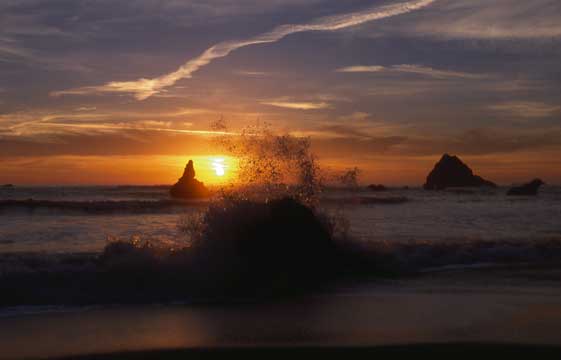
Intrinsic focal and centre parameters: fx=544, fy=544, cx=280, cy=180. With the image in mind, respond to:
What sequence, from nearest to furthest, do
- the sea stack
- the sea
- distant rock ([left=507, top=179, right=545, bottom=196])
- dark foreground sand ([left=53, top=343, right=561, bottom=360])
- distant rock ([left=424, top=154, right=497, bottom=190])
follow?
dark foreground sand ([left=53, top=343, right=561, bottom=360])
the sea
the sea stack
distant rock ([left=507, top=179, right=545, bottom=196])
distant rock ([left=424, top=154, right=497, bottom=190])

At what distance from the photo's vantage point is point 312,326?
720 cm

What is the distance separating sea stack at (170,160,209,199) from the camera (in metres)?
45.0

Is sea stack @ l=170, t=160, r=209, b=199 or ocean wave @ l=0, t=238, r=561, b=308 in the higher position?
sea stack @ l=170, t=160, r=209, b=199

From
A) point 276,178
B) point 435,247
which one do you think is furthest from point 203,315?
point 435,247

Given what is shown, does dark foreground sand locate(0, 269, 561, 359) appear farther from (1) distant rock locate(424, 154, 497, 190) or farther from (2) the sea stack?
(1) distant rock locate(424, 154, 497, 190)

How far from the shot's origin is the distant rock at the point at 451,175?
91000mm

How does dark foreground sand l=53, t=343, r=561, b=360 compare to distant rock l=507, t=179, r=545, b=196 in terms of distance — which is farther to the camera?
distant rock l=507, t=179, r=545, b=196

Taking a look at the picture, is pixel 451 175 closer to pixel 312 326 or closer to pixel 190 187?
pixel 190 187

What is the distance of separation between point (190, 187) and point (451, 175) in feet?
196

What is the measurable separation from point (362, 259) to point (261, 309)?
4329 millimetres

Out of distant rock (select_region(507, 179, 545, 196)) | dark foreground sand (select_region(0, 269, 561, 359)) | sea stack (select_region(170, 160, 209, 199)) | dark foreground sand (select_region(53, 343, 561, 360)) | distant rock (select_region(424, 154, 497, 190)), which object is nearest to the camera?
dark foreground sand (select_region(53, 343, 561, 360))

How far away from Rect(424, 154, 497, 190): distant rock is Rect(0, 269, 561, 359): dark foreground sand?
3305 inches

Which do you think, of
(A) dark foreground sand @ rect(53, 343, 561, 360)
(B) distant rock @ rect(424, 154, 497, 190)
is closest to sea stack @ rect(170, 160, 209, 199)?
(A) dark foreground sand @ rect(53, 343, 561, 360)

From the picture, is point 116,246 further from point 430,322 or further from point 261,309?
point 430,322
